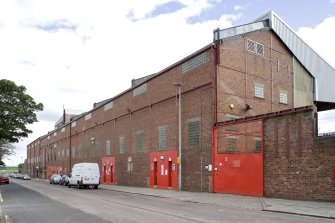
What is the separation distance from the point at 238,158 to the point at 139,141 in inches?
747

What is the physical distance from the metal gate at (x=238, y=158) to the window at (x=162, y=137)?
29.1 ft

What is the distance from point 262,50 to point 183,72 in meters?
6.79

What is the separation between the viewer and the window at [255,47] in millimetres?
34144

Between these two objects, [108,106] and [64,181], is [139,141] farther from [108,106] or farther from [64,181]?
[64,181]

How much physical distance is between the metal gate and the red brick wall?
81cm

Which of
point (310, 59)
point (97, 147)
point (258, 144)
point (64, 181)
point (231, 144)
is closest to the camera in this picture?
point (258, 144)

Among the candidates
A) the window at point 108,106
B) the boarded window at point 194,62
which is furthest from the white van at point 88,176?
the window at point 108,106

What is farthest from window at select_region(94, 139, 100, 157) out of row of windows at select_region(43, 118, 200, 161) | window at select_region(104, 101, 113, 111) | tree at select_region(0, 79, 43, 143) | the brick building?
tree at select_region(0, 79, 43, 143)

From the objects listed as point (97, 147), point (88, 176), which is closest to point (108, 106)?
point (97, 147)

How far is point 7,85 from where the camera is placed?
4394 cm

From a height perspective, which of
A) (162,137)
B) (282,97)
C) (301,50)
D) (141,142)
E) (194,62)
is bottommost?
(141,142)

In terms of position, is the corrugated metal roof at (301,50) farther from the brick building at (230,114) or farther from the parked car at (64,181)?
the parked car at (64,181)

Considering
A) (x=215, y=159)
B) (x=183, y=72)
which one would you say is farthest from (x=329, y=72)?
(x=215, y=159)

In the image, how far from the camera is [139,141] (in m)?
44.9
